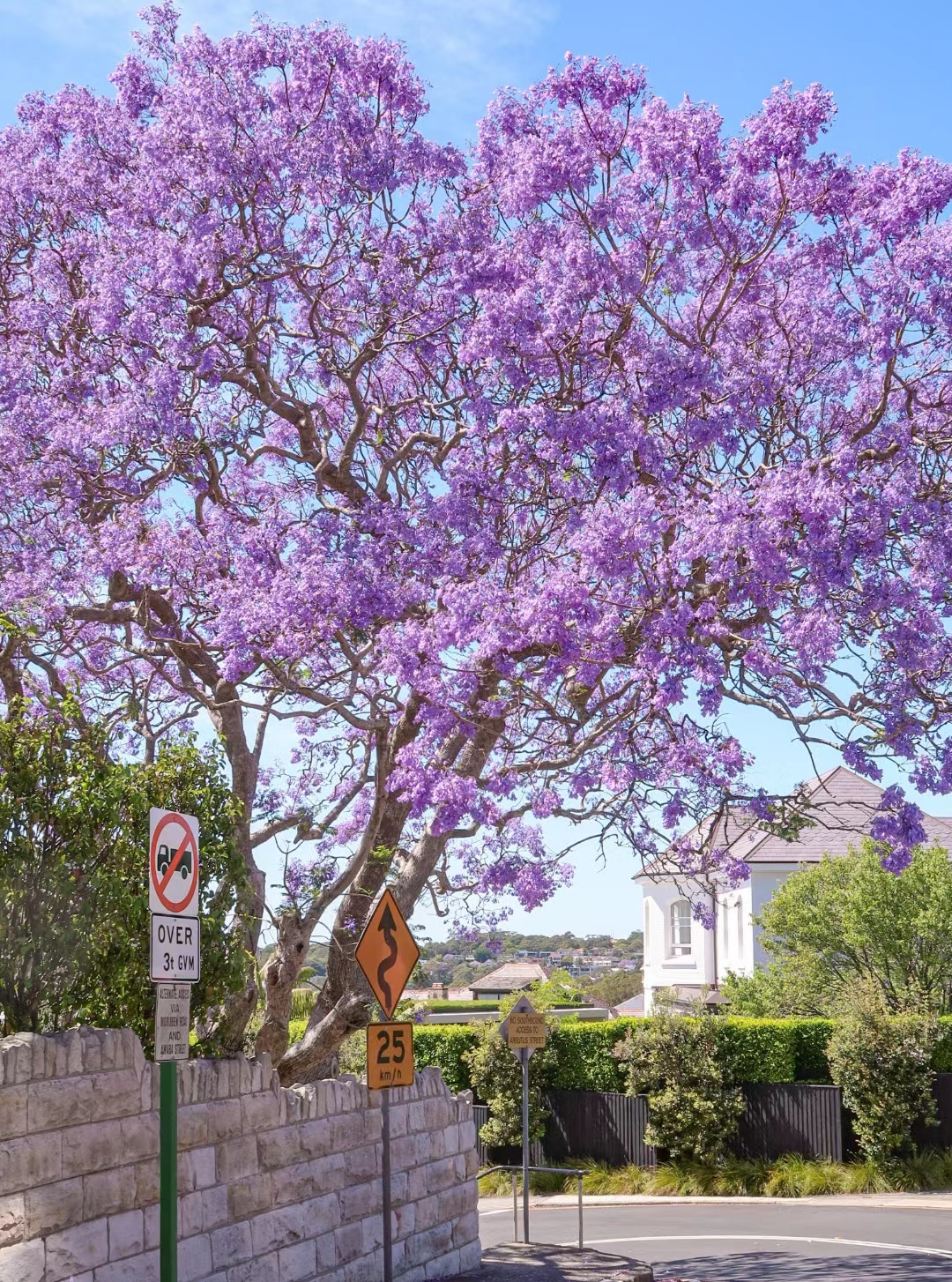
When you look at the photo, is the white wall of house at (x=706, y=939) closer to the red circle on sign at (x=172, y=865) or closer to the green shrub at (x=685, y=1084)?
the green shrub at (x=685, y=1084)

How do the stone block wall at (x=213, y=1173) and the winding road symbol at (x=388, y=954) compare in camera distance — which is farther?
the winding road symbol at (x=388, y=954)

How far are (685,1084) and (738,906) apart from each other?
18.0 meters

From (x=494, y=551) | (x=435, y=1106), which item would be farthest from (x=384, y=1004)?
(x=494, y=551)

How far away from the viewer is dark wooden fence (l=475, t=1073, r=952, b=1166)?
2842 cm

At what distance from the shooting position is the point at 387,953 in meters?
11.4

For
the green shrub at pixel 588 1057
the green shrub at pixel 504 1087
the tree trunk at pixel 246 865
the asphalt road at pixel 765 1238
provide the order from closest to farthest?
the tree trunk at pixel 246 865 → the asphalt road at pixel 765 1238 → the green shrub at pixel 504 1087 → the green shrub at pixel 588 1057

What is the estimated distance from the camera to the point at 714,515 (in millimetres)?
13852

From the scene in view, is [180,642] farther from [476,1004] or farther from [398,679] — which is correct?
[476,1004]

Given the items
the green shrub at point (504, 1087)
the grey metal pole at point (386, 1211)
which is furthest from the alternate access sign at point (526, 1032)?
the green shrub at point (504, 1087)

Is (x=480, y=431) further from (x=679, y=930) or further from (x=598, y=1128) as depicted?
(x=679, y=930)

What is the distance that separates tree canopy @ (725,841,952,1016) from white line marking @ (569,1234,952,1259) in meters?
11.8

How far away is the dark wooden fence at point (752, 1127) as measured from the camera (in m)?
28.4

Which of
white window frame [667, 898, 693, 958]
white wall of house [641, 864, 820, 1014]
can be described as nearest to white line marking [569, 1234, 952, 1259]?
white wall of house [641, 864, 820, 1014]

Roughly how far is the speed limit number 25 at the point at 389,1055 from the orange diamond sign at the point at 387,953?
18 cm
